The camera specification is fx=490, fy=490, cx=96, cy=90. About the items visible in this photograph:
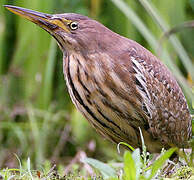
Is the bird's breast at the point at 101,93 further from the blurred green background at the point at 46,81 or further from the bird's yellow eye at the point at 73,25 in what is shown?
the blurred green background at the point at 46,81

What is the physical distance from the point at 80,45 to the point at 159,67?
1.83 feet

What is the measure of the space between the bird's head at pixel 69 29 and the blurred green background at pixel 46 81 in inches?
55.8

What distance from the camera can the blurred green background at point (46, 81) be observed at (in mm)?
4570

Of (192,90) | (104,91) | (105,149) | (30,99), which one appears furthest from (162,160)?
(30,99)

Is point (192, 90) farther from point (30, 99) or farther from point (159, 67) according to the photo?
point (30, 99)

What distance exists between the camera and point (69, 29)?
2986mm

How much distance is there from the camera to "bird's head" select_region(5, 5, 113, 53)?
2934 mm

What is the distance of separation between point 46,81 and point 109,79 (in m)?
1.93

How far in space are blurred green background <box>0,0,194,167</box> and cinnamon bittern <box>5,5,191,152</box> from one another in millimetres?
1343

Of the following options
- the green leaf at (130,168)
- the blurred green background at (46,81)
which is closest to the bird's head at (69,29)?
the green leaf at (130,168)

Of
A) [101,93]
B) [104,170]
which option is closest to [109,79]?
[101,93]

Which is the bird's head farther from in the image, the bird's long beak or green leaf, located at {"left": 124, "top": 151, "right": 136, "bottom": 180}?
green leaf, located at {"left": 124, "top": 151, "right": 136, "bottom": 180}

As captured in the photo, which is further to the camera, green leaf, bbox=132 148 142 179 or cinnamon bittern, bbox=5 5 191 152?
cinnamon bittern, bbox=5 5 191 152

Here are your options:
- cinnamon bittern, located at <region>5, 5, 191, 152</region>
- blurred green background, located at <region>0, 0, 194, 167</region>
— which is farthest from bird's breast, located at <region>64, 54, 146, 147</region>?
blurred green background, located at <region>0, 0, 194, 167</region>
